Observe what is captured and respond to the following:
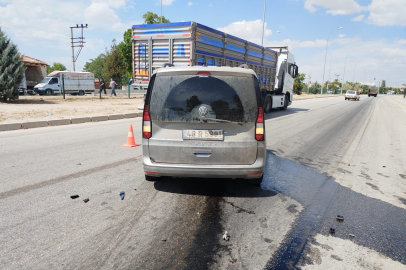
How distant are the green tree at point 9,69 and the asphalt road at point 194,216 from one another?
12855 mm

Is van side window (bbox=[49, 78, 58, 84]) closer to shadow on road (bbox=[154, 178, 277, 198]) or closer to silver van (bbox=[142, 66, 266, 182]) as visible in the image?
shadow on road (bbox=[154, 178, 277, 198])

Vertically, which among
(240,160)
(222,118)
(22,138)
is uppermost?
(222,118)

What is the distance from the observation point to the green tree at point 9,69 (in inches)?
639

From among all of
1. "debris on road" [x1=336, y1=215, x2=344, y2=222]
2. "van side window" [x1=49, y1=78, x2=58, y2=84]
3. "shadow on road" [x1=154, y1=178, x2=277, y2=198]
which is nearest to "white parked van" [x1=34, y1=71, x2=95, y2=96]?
"van side window" [x1=49, y1=78, x2=58, y2=84]

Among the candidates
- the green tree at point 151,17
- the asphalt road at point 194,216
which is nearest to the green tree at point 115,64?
the green tree at point 151,17

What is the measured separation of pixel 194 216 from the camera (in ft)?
10.9

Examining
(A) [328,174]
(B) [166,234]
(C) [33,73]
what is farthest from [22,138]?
(C) [33,73]

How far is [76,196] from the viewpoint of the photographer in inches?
150

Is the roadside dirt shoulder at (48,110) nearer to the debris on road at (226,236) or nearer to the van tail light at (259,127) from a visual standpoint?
the van tail light at (259,127)

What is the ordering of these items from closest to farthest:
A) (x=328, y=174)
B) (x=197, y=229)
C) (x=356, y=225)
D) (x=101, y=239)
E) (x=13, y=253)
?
(x=13, y=253), (x=101, y=239), (x=197, y=229), (x=356, y=225), (x=328, y=174)

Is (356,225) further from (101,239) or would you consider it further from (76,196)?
(76,196)

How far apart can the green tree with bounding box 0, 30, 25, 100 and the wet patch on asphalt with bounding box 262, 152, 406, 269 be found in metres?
17.2

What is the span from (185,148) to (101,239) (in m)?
1.47

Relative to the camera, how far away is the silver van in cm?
364
